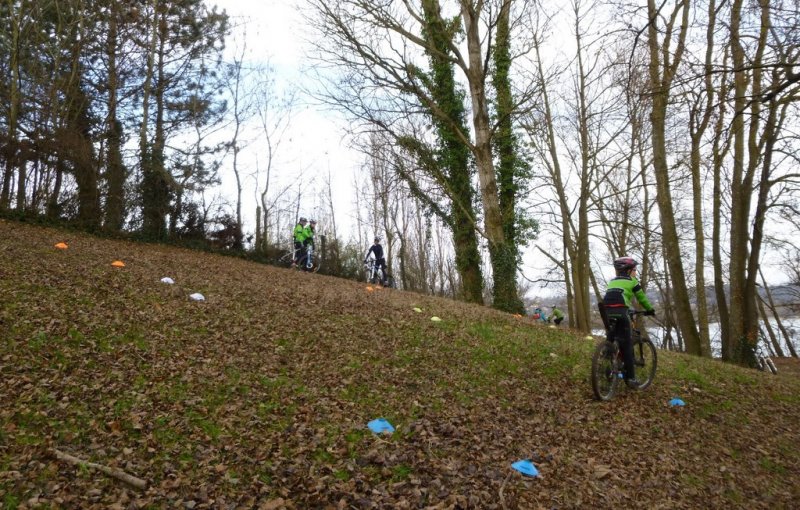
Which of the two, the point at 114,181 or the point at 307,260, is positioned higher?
the point at 114,181

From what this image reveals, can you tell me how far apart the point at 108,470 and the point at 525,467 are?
11.9 feet

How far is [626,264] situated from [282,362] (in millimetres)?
5129

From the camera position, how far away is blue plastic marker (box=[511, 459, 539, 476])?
479 cm

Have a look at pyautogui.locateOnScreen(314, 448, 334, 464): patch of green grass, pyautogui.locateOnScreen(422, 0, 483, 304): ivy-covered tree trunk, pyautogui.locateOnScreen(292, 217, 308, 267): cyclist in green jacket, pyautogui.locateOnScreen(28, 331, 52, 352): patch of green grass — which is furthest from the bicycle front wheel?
pyautogui.locateOnScreen(292, 217, 308, 267): cyclist in green jacket

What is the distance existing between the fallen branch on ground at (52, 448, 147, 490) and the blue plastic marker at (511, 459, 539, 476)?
128 inches

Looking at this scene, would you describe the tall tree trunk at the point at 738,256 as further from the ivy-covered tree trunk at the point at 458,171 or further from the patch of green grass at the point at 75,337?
the patch of green grass at the point at 75,337

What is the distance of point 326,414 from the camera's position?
5.45m

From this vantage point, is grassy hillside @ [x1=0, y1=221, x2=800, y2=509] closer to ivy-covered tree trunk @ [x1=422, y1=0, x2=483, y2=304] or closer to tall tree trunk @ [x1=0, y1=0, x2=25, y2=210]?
tall tree trunk @ [x1=0, y1=0, x2=25, y2=210]

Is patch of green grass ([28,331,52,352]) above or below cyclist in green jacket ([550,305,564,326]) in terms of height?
above

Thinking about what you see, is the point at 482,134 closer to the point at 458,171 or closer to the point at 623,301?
the point at 458,171

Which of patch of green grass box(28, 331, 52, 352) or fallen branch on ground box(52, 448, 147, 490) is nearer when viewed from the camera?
fallen branch on ground box(52, 448, 147, 490)

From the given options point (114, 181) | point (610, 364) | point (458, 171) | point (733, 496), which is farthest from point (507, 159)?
point (733, 496)

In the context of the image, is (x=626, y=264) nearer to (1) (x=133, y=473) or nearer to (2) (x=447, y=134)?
(1) (x=133, y=473)

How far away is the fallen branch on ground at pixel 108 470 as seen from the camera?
3.82 metres
